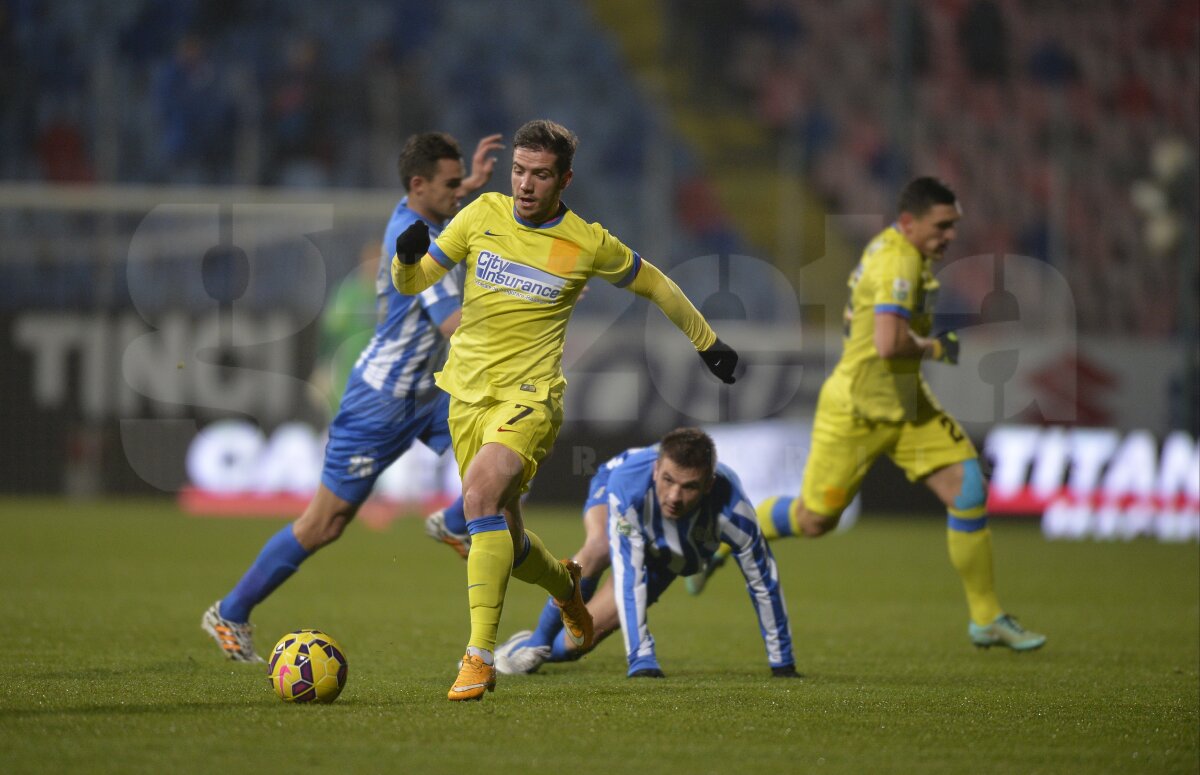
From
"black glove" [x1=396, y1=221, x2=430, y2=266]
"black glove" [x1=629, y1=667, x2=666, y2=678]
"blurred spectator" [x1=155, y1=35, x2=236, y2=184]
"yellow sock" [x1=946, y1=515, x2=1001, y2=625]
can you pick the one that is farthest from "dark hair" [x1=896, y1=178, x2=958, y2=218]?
"blurred spectator" [x1=155, y1=35, x2=236, y2=184]

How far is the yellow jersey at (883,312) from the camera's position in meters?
7.68

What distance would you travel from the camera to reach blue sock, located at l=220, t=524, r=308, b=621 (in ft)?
21.6

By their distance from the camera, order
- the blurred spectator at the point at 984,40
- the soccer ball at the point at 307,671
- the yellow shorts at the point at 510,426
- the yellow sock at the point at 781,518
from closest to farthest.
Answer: the soccer ball at the point at 307,671 < the yellow shorts at the point at 510,426 < the yellow sock at the point at 781,518 < the blurred spectator at the point at 984,40

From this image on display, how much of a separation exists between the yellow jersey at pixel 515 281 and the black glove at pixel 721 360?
0.47 m

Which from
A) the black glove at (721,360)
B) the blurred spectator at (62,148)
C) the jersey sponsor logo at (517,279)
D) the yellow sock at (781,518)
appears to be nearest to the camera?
the jersey sponsor logo at (517,279)

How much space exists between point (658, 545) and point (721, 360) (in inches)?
40.6

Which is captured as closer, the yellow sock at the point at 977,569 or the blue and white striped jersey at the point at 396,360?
the blue and white striped jersey at the point at 396,360

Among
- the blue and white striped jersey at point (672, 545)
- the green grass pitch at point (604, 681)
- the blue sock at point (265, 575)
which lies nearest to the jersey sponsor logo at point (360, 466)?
the blue sock at point (265, 575)

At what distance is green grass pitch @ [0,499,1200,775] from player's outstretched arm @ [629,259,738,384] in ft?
4.04

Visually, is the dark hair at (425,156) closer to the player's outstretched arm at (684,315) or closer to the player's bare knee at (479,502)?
the player's outstretched arm at (684,315)

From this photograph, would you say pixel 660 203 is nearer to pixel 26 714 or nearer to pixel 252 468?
pixel 252 468

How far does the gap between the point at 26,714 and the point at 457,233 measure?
2211mm

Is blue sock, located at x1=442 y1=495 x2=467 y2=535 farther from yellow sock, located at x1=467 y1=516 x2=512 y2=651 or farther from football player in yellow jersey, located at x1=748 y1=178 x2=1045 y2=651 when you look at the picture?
football player in yellow jersey, located at x1=748 y1=178 x2=1045 y2=651

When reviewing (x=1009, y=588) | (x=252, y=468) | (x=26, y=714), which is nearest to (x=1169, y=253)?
(x=1009, y=588)
